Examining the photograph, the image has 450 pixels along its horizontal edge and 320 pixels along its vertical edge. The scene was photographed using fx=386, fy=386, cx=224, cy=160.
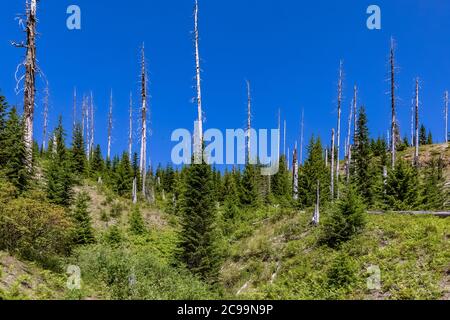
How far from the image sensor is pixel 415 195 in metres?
27.2

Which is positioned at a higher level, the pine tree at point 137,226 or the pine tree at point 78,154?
the pine tree at point 78,154

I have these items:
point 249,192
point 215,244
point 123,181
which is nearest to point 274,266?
point 215,244

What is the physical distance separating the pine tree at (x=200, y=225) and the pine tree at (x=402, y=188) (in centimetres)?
1387

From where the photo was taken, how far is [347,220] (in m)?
20.7

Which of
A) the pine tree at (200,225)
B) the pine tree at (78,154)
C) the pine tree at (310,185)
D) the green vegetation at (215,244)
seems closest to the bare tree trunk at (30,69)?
the green vegetation at (215,244)

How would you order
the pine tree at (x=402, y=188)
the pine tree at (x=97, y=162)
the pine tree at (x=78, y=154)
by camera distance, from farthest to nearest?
the pine tree at (x=97, y=162)
the pine tree at (x=78, y=154)
the pine tree at (x=402, y=188)

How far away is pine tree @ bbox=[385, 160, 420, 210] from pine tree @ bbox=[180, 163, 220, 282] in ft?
45.5

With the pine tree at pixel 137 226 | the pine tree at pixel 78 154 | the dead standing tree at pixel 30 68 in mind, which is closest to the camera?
the dead standing tree at pixel 30 68

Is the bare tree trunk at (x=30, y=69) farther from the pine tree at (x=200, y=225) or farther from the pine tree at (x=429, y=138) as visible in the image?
the pine tree at (x=429, y=138)

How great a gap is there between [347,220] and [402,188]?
883 cm

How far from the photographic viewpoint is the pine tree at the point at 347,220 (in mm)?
20422

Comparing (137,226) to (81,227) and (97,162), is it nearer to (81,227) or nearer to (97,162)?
(81,227)

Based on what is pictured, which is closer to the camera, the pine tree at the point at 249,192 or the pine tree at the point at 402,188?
the pine tree at the point at 402,188
